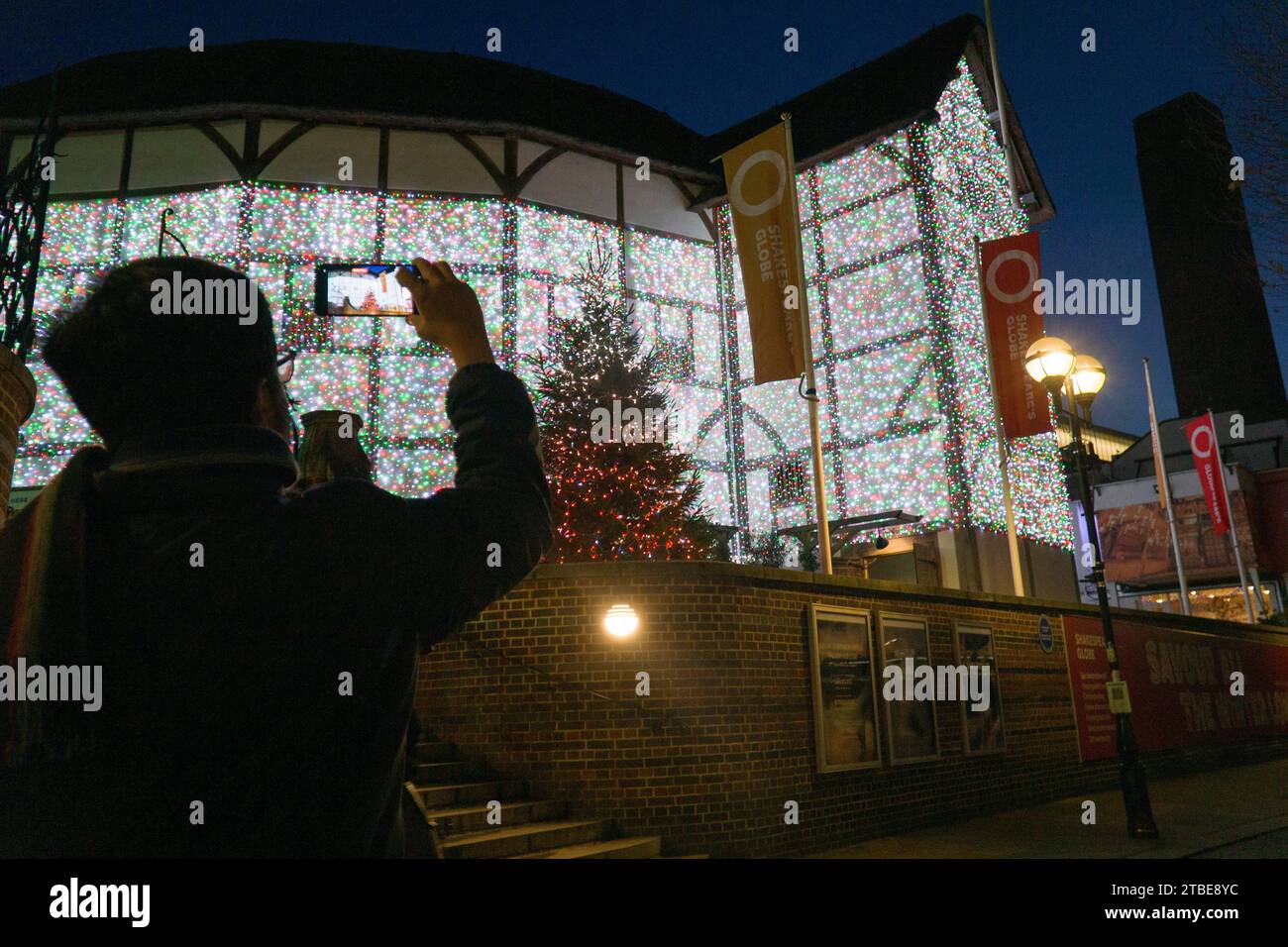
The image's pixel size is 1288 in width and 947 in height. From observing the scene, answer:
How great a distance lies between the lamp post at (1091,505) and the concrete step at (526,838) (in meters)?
5.33

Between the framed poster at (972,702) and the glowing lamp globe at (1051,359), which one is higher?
the glowing lamp globe at (1051,359)

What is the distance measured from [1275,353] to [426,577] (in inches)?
2301

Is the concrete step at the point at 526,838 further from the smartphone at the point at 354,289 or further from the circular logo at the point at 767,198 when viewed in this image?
the smartphone at the point at 354,289

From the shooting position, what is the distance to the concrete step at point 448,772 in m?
8.62

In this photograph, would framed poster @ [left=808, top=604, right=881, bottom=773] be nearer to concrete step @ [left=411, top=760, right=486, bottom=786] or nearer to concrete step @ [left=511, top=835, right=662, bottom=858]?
concrete step @ [left=511, top=835, right=662, bottom=858]

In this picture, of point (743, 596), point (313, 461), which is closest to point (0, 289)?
point (313, 461)

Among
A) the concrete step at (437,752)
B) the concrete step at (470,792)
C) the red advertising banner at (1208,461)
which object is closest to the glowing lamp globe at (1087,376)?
the concrete step at (470,792)

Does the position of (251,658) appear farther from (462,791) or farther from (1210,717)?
(1210,717)

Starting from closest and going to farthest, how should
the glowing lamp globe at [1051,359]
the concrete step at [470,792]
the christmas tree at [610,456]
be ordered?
the concrete step at [470,792] < the glowing lamp globe at [1051,359] < the christmas tree at [610,456]

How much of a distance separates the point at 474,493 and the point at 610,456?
561 inches

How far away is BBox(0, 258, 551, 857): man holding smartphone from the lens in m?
1.04

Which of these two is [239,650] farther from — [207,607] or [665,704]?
[665,704]

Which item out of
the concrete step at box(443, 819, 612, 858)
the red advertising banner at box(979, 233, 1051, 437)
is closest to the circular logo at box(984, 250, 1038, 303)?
the red advertising banner at box(979, 233, 1051, 437)
